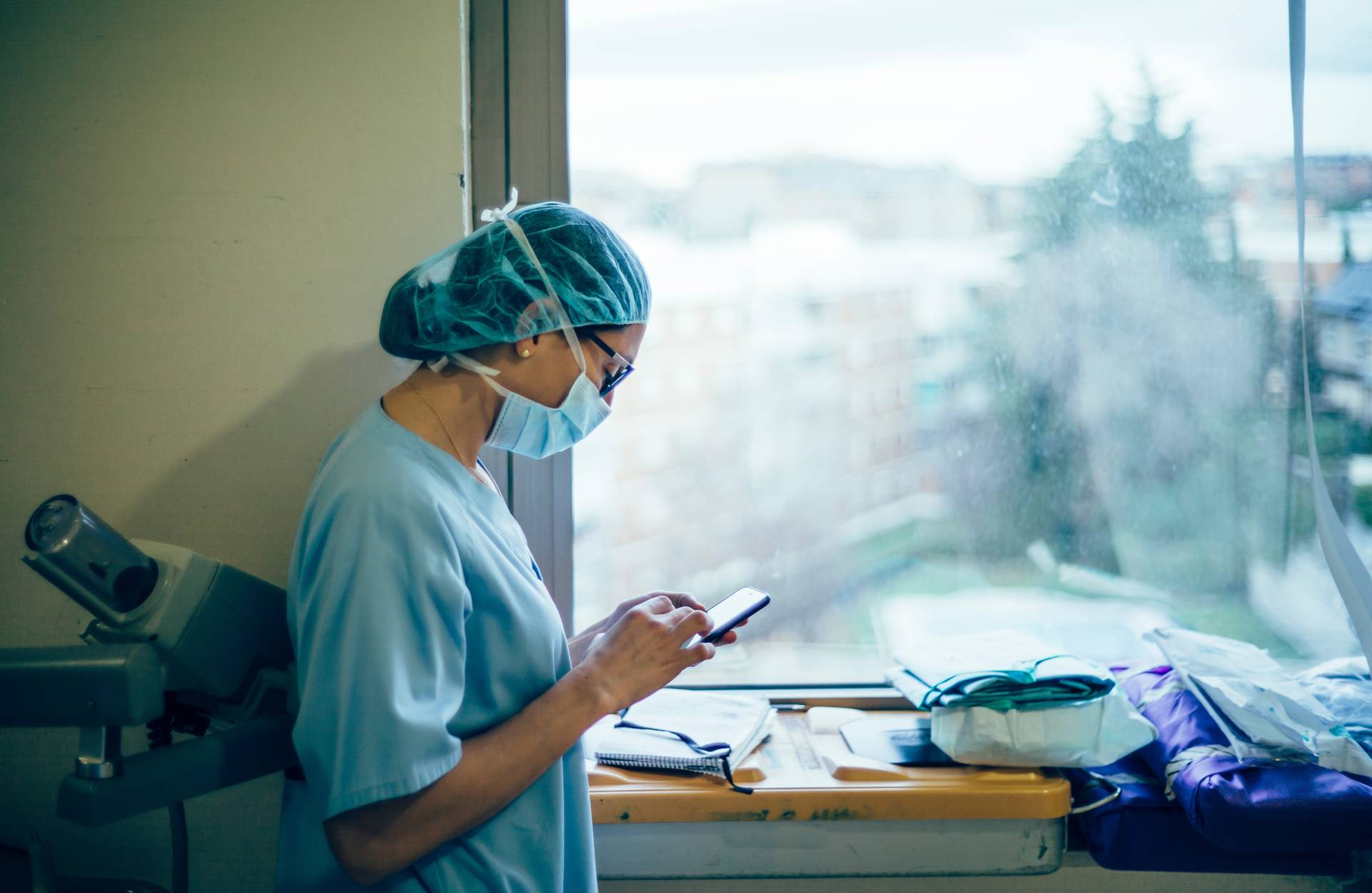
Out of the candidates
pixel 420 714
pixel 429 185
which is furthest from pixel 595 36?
pixel 420 714

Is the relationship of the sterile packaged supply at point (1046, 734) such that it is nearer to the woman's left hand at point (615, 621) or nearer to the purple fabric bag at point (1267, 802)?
the purple fabric bag at point (1267, 802)

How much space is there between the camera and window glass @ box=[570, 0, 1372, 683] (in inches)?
62.8

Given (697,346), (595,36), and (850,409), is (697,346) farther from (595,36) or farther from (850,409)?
(595,36)

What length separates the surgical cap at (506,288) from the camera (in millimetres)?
997

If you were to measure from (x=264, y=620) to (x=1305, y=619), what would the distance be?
5.83 feet

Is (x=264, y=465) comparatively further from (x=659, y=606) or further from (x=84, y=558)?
(x=659, y=606)

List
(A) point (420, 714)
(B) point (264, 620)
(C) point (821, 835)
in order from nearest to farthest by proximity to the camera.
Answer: (A) point (420, 714), (B) point (264, 620), (C) point (821, 835)

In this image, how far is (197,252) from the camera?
135 cm

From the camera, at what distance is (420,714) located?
838 mm

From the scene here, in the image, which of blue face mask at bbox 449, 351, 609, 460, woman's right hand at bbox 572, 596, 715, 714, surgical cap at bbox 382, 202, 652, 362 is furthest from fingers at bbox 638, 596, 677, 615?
surgical cap at bbox 382, 202, 652, 362

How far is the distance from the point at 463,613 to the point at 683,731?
661 millimetres

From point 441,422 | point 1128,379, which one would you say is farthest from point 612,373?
point 1128,379

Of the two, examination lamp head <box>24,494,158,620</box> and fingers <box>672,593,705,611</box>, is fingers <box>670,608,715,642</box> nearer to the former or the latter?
fingers <box>672,593,705,611</box>

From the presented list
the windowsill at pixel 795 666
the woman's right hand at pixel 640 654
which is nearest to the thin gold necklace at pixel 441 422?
the woman's right hand at pixel 640 654
